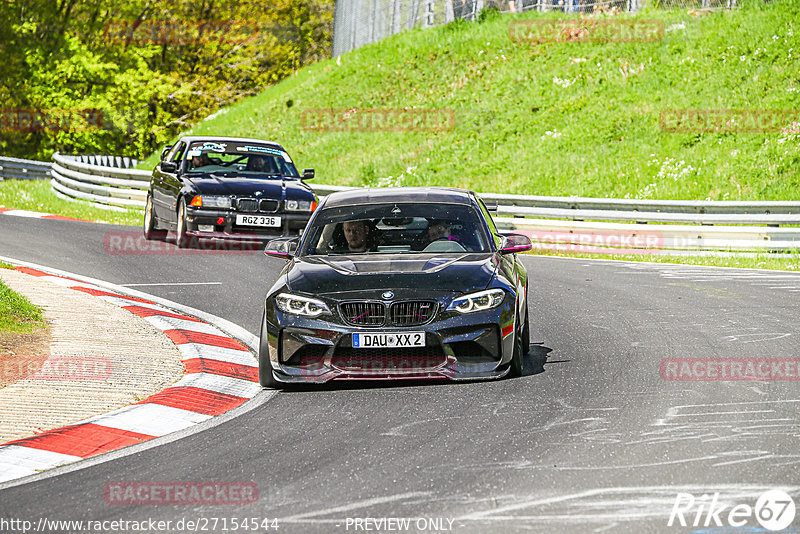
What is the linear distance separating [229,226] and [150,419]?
32.4ft

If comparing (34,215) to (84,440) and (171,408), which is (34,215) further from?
(84,440)

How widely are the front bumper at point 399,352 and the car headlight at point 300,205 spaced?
9.47m

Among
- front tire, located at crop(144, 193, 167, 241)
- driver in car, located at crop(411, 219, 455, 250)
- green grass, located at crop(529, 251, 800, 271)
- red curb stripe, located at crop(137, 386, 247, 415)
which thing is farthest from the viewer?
front tire, located at crop(144, 193, 167, 241)

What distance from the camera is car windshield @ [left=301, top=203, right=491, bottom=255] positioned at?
8.90 meters

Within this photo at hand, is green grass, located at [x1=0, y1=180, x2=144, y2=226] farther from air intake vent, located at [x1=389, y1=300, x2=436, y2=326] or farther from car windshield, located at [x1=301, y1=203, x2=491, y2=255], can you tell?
air intake vent, located at [x1=389, y1=300, x2=436, y2=326]

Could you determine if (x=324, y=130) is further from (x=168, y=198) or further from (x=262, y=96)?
(x=168, y=198)

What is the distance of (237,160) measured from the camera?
1838 cm

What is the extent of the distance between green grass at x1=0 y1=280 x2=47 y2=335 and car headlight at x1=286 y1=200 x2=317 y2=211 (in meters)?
6.56

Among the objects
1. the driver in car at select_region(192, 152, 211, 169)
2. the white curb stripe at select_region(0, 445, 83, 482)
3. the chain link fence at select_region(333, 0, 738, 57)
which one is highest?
the chain link fence at select_region(333, 0, 738, 57)

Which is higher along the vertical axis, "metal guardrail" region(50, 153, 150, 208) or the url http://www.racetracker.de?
the url http://www.racetracker.de

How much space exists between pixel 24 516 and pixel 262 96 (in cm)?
4487

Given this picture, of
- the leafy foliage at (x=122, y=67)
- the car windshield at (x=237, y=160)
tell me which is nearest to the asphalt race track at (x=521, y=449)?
the car windshield at (x=237, y=160)

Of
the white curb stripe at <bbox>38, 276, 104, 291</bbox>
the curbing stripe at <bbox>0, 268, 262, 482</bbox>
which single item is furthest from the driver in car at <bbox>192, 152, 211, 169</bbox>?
the curbing stripe at <bbox>0, 268, 262, 482</bbox>
